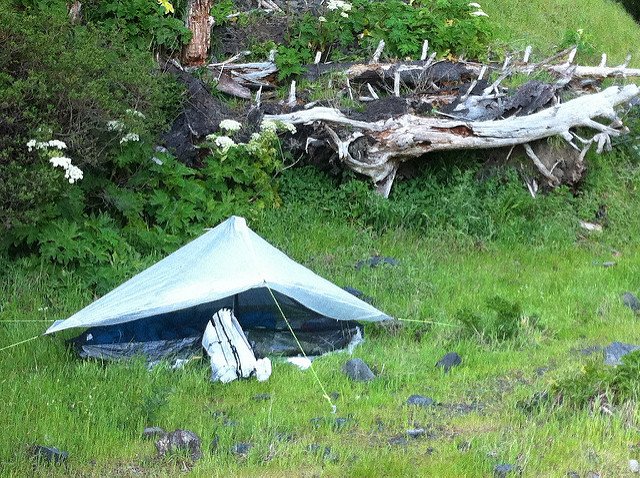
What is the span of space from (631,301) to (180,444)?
490 cm

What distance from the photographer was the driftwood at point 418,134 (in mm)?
10711

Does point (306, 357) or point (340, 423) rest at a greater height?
point (340, 423)

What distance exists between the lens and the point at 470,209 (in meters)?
10.5

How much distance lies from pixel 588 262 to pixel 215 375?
5028 mm

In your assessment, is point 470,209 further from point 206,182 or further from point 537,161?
point 206,182

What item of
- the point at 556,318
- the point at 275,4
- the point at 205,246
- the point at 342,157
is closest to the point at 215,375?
the point at 205,246

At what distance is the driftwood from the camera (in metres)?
10.7

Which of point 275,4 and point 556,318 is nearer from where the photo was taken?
point 556,318

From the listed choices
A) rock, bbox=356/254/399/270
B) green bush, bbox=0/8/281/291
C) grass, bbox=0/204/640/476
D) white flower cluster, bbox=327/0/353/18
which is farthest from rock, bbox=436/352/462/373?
white flower cluster, bbox=327/0/353/18

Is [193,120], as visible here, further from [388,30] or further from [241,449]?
[241,449]

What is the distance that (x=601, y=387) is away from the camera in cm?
577

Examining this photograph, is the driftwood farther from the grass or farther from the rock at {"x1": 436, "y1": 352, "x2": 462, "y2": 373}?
the rock at {"x1": 436, "y1": 352, "x2": 462, "y2": 373}

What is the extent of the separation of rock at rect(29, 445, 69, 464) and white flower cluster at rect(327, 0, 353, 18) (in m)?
9.74

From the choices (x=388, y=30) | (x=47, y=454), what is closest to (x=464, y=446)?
(x=47, y=454)
